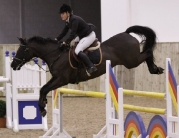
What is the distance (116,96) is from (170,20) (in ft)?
33.0

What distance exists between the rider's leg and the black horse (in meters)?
0.25

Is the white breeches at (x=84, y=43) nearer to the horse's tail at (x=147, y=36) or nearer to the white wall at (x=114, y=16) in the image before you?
the horse's tail at (x=147, y=36)

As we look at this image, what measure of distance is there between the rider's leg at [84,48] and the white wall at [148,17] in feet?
23.1

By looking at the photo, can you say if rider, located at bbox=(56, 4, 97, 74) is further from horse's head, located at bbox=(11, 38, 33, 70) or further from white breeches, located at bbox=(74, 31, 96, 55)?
horse's head, located at bbox=(11, 38, 33, 70)

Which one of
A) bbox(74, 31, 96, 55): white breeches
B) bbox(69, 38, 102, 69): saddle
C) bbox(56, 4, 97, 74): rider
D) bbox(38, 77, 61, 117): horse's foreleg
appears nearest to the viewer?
bbox(38, 77, 61, 117): horse's foreleg

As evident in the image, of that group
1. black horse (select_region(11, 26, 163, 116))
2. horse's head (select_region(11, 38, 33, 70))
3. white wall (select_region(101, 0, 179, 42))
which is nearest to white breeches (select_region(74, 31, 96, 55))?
black horse (select_region(11, 26, 163, 116))

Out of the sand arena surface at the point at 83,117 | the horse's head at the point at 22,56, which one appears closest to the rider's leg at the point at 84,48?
the horse's head at the point at 22,56

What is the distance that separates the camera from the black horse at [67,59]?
8602 mm

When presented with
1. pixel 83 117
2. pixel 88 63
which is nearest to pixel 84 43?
pixel 88 63

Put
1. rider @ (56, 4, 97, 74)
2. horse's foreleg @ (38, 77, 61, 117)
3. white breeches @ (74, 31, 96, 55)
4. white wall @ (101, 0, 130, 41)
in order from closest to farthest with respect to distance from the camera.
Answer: horse's foreleg @ (38, 77, 61, 117) → rider @ (56, 4, 97, 74) → white breeches @ (74, 31, 96, 55) → white wall @ (101, 0, 130, 41)

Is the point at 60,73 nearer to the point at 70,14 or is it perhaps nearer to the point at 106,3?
the point at 70,14

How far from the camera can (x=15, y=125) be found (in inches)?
378

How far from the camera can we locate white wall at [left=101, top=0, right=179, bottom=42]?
15734mm

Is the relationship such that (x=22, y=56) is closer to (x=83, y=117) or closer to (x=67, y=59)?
(x=67, y=59)
